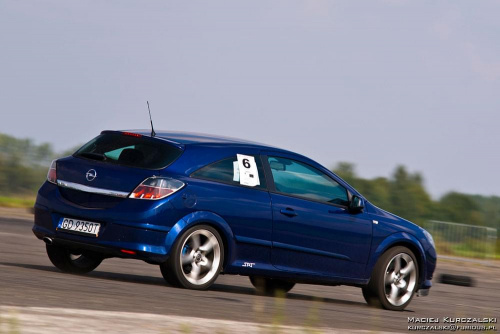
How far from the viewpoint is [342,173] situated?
1898 inches

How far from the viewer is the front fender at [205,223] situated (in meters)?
9.81

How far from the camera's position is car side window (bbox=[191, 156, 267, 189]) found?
10.3 metres

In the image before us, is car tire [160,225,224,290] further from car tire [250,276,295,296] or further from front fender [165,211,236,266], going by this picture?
car tire [250,276,295,296]

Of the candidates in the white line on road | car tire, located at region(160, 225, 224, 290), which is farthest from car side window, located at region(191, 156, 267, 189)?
the white line on road

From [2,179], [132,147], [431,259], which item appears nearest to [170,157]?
[132,147]

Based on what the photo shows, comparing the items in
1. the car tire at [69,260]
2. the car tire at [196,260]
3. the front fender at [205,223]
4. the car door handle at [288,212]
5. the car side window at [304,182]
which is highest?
the car side window at [304,182]

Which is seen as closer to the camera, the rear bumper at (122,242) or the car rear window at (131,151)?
the rear bumper at (122,242)

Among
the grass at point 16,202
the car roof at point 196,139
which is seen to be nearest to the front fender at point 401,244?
the car roof at point 196,139

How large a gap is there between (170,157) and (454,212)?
108ft

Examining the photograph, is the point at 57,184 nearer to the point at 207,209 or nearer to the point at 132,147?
the point at 132,147

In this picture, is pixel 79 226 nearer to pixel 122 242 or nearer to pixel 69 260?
pixel 122 242

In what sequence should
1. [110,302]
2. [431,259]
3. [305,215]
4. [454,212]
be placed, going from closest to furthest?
[110,302], [305,215], [431,259], [454,212]

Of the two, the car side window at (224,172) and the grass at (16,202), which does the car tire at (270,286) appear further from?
the grass at (16,202)

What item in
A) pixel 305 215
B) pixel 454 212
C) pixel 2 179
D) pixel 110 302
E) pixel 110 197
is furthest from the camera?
pixel 454 212
